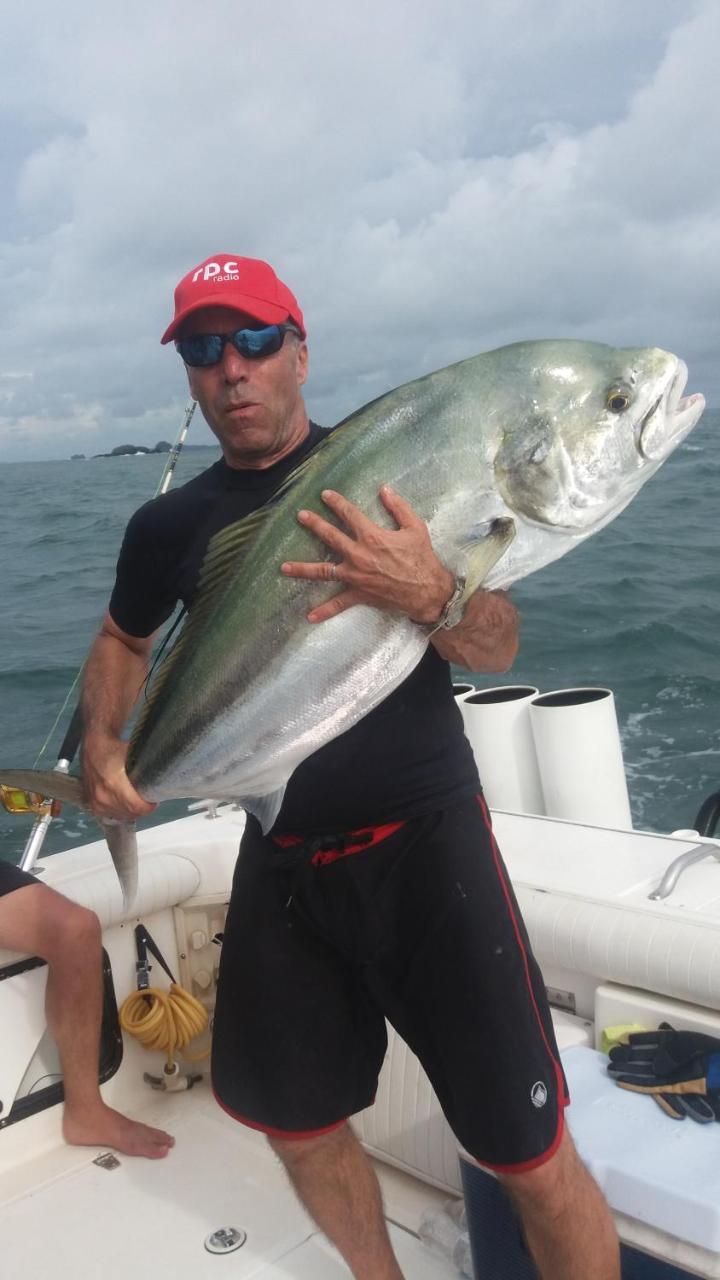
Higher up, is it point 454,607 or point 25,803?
point 454,607

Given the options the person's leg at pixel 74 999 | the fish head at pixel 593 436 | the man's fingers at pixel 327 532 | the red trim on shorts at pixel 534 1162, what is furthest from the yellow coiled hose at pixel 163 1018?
the fish head at pixel 593 436

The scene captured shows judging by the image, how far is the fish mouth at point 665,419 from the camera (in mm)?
1785

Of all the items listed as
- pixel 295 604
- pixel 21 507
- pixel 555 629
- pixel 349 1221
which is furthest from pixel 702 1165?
pixel 21 507

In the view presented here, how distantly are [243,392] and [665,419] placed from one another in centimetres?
98

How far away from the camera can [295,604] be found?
1.90 m

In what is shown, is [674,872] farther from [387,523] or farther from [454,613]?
[387,523]

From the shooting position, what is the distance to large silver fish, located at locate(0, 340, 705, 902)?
179 cm

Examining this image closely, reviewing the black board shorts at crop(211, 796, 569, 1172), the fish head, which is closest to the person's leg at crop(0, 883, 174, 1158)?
the black board shorts at crop(211, 796, 569, 1172)

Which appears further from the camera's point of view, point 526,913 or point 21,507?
point 21,507

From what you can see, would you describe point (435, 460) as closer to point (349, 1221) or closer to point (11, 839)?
point (349, 1221)

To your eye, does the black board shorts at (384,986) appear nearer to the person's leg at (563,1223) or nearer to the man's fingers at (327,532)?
the person's leg at (563,1223)

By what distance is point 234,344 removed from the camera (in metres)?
2.33

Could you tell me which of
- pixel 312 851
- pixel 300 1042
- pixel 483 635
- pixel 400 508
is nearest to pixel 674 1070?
pixel 300 1042

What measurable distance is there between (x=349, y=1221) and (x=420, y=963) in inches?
31.0
